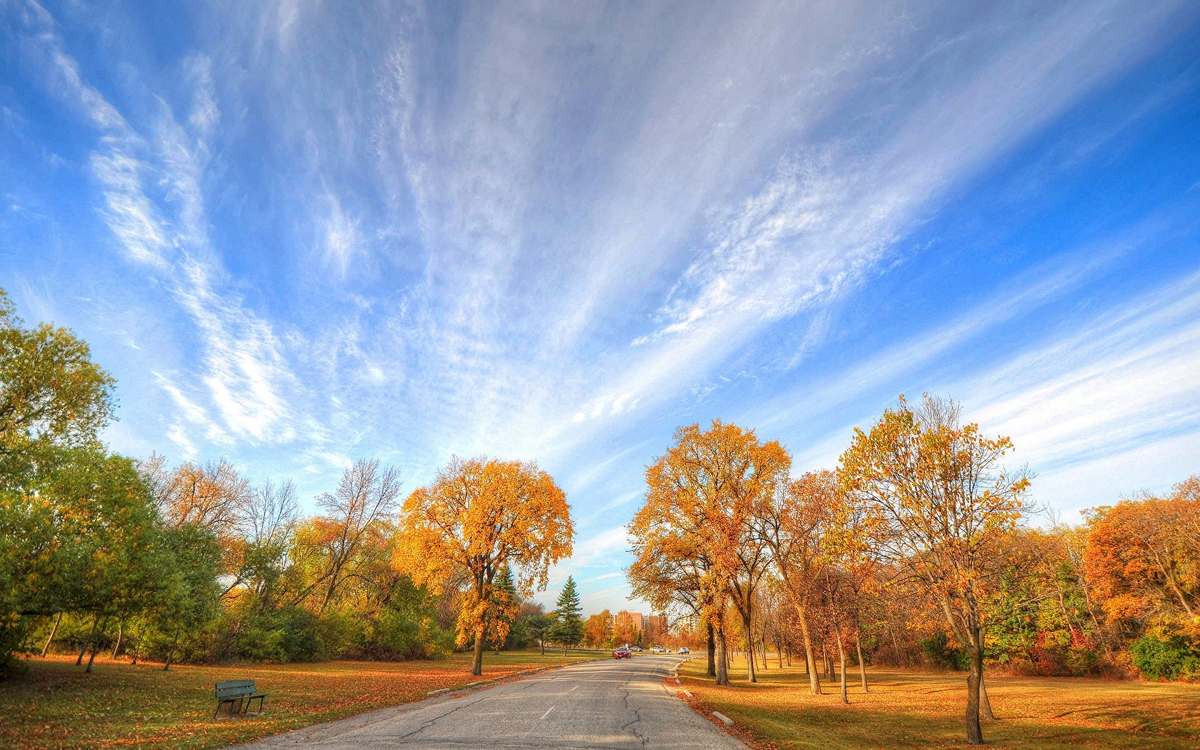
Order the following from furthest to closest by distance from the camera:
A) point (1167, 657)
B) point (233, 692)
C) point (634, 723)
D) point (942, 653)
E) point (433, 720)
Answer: point (942, 653) → point (1167, 657) → point (233, 692) → point (634, 723) → point (433, 720)

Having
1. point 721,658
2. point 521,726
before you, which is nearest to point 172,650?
point 521,726

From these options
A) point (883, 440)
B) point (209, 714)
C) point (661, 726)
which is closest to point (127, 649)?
point (209, 714)

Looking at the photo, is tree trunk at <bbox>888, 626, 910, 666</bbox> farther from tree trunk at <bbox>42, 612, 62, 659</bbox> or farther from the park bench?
tree trunk at <bbox>42, 612, 62, 659</bbox>

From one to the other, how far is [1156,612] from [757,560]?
27.6 metres

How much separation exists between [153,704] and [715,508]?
943 inches

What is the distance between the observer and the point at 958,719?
1827 centimetres

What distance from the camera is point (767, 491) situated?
2777 centimetres

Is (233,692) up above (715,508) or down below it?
below

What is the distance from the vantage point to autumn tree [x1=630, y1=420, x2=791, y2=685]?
27.2 metres

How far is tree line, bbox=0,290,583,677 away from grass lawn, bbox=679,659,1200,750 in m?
14.0

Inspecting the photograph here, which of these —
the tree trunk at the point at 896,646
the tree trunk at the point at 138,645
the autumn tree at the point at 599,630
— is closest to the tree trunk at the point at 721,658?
the tree trunk at the point at 896,646

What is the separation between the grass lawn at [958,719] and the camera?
45.7 ft

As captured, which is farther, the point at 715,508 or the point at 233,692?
the point at 715,508

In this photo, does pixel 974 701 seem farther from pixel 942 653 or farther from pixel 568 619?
pixel 568 619
